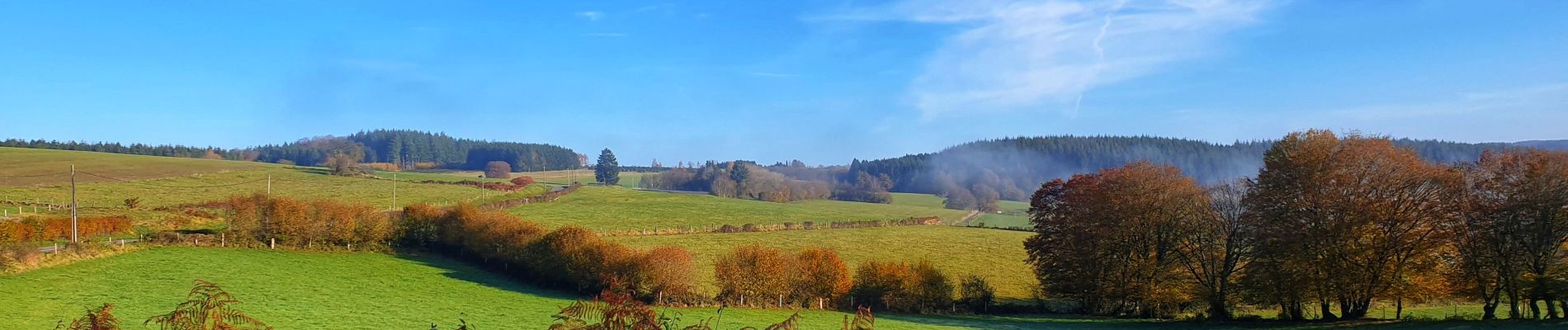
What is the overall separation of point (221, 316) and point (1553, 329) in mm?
28075

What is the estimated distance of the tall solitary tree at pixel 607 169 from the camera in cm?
15050

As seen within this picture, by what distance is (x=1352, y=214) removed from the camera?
25797mm

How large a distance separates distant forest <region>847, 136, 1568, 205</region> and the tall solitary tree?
191 feet

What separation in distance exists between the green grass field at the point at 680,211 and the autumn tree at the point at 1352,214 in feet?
165

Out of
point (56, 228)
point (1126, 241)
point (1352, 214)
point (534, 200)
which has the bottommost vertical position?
point (534, 200)

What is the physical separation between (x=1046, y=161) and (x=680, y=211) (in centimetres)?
11890

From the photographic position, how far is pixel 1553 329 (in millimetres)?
20000

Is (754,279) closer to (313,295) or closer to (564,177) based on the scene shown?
(313,295)

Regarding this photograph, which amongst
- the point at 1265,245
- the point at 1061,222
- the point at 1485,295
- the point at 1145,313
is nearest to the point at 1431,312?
the point at 1485,295

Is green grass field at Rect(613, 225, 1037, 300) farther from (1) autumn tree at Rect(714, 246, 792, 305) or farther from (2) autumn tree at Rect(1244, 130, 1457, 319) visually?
(2) autumn tree at Rect(1244, 130, 1457, 319)

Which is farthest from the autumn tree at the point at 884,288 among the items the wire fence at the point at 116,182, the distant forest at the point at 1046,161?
the distant forest at the point at 1046,161

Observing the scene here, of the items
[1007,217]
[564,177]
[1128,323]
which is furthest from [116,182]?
[1007,217]

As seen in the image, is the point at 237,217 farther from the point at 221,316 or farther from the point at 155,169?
the point at 155,169

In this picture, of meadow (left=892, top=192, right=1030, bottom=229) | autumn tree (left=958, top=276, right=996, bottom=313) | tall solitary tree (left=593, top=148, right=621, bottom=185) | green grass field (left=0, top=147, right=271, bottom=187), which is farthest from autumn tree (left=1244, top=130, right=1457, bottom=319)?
tall solitary tree (left=593, top=148, right=621, bottom=185)
